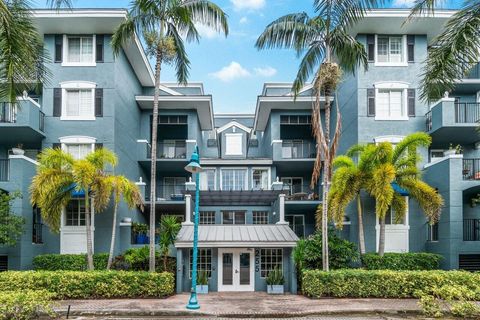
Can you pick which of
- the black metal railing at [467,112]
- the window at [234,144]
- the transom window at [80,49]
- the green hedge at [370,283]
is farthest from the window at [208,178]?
the black metal railing at [467,112]

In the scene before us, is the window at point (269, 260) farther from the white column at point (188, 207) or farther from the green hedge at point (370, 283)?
the white column at point (188, 207)

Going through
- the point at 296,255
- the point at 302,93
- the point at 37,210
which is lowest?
the point at 296,255

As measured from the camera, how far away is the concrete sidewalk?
14891 millimetres

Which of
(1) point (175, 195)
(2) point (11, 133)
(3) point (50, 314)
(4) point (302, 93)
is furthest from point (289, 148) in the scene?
(3) point (50, 314)

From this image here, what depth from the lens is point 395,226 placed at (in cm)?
2247

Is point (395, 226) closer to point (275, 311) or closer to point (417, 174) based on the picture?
point (417, 174)

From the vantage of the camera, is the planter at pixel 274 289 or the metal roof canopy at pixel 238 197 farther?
the metal roof canopy at pixel 238 197

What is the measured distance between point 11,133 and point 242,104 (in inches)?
854

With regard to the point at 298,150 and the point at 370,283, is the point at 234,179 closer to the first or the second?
the point at 298,150

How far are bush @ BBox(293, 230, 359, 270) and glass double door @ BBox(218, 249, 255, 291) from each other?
263cm

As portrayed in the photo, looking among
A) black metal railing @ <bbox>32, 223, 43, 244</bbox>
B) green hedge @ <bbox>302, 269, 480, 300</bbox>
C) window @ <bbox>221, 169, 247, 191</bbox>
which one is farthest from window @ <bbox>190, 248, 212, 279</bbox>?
black metal railing @ <bbox>32, 223, 43, 244</bbox>

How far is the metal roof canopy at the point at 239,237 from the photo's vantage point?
2033 cm

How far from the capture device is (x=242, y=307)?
16.1 m

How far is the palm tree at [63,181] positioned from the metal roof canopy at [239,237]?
14.2 feet
